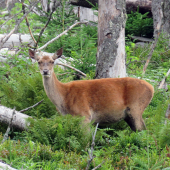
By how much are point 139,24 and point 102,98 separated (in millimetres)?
7036

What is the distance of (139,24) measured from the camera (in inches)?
477

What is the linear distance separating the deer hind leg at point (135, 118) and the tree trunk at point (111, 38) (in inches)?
62.8

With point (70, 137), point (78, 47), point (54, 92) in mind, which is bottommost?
point (70, 137)

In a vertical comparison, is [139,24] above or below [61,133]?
above

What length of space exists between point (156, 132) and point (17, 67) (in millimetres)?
4624

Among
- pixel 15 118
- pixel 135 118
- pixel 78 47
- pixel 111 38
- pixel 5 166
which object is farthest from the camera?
pixel 78 47

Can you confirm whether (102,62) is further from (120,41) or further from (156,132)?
(156,132)

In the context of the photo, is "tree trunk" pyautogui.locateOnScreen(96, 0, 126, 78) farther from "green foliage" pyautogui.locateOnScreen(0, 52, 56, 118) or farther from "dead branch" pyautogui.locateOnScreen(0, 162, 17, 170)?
"dead branch" pyautogui.locateOnScreen(0, 162, 17, 170)

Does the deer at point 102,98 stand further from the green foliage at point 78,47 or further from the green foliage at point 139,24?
the green foliage at point 139,24

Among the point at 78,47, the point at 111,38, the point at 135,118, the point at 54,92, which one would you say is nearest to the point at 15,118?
the point at 54,92

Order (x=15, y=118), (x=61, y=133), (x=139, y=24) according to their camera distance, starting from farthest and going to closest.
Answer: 1. (x=139, y=24)
2. (x=15, y=118)
3. (x=61, y=133)

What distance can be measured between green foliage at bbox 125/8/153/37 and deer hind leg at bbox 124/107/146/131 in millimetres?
6821

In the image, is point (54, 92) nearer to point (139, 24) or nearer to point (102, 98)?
point (102, 98)

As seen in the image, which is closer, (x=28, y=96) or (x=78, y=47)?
(x=28, y=96)
